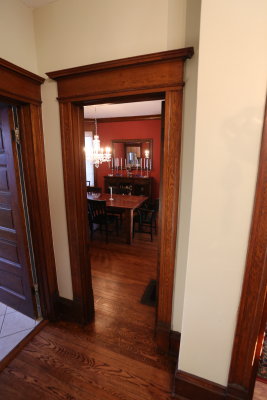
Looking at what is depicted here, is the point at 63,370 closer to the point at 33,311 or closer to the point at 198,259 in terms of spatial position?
the point at 33,311

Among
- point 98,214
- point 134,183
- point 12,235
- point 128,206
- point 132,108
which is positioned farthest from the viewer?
point 134,183

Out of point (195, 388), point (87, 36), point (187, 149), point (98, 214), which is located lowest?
point (195, 388)

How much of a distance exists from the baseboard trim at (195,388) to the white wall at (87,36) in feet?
4.75

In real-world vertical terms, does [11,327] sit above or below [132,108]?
below

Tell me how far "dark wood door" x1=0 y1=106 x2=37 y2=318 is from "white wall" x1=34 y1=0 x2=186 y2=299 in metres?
0.29

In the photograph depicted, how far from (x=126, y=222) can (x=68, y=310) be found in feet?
6.36

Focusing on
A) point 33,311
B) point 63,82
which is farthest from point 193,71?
point 33,311

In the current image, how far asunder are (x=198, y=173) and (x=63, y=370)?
188 centimetres

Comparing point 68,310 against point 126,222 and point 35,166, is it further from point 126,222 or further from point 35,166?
point 126,222

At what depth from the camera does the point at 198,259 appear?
3.95 ft

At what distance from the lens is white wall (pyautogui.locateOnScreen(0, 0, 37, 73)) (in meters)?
1.41

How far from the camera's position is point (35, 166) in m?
1.71

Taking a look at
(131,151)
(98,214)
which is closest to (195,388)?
Answer: (98,214)

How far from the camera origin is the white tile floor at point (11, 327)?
1.83m
